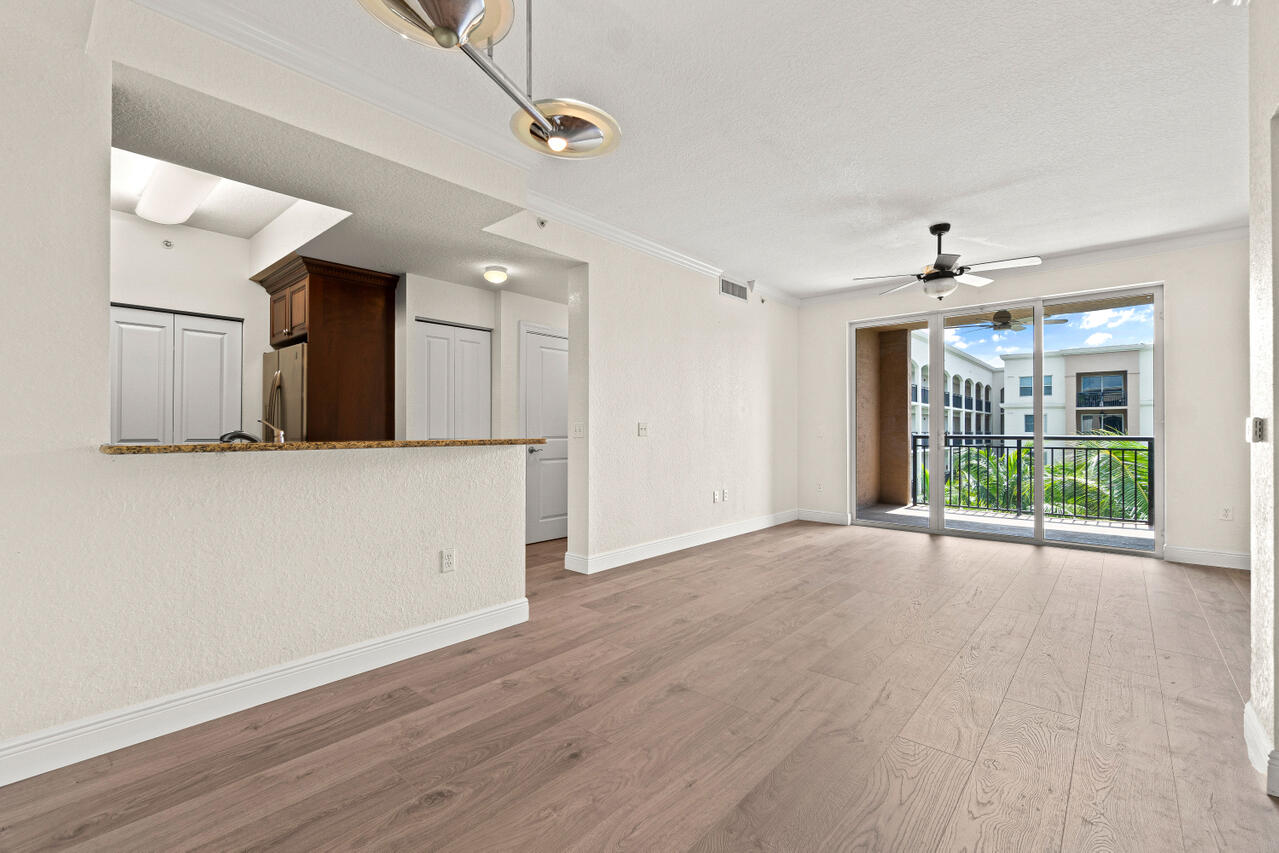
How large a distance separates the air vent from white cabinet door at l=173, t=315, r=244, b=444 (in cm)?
456

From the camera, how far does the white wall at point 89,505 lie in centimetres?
179

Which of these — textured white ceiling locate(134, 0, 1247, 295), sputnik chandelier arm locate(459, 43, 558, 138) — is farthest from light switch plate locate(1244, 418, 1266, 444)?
sputnik chandelier arm locate(459, 43, 558, 138)

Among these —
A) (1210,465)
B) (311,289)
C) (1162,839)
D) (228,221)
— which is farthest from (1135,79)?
(228,221)

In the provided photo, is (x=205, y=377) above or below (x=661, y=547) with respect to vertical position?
above

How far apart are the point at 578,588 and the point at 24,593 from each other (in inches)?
108

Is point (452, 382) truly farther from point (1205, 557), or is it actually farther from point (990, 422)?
point (1205, 557)

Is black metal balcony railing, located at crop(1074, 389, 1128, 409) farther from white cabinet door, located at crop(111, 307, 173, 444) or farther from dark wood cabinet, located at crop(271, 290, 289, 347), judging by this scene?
white cabinet door, located at crop(111, 307, 173, 444)

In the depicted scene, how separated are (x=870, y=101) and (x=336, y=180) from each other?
2.78 metres

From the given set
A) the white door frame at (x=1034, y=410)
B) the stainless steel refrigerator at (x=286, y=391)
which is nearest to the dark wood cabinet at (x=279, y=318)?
the stainless steel refrigerator at (x=286, y=391)

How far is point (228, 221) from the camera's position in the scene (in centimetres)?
441

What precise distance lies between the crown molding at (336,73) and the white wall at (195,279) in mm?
3078

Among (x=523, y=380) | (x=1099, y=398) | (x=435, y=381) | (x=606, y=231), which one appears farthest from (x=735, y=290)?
(x=1099, y=398)

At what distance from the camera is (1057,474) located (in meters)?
5.57

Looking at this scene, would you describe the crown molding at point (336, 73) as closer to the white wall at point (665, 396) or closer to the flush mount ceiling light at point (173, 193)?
the white wall at point (665, 396)
